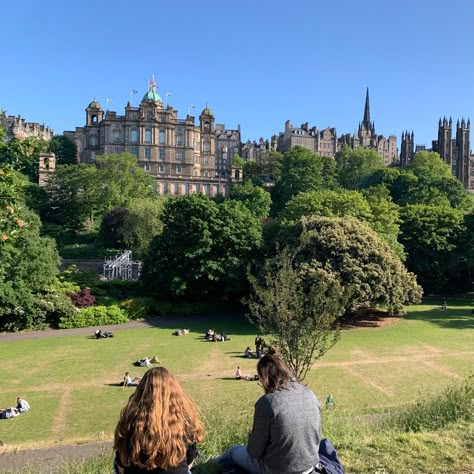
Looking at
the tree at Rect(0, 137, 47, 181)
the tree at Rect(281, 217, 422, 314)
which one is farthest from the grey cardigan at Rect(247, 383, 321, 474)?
the tree at Rect(281, 217, 422, 314)

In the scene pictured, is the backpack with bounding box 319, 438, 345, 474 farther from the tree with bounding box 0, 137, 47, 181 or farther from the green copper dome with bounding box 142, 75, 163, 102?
the green copper dome with bounding box 142, 75, 163, 102

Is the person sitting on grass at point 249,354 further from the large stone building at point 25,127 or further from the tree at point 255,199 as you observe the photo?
the large stone building at point 25,127

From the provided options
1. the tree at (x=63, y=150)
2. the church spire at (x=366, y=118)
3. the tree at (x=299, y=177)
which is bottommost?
the tree at (x=299, y=177)

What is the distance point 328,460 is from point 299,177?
70.7 meters

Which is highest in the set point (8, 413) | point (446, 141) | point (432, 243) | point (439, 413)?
point (446, 141)

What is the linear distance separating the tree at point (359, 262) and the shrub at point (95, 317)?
1166cm

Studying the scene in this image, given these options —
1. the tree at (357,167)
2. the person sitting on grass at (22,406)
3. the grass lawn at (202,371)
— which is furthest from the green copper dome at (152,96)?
the person sitting on grass at (22,406)

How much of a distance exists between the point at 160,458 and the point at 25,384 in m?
16.6

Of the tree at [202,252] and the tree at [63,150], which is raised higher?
the tree at [63,150]

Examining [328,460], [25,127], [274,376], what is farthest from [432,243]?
[25,127]

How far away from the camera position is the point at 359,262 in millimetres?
28547

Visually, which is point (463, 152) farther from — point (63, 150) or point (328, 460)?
point (328, 460)

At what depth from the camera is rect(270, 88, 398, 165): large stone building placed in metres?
126

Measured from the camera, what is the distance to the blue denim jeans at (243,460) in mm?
4723
